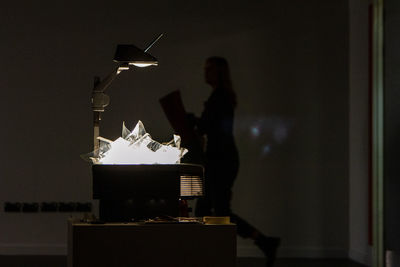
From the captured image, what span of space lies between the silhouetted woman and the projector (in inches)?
120

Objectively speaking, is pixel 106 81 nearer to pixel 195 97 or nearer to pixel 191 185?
pixel 191 185

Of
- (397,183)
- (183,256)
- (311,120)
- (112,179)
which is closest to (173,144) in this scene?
(112,179)

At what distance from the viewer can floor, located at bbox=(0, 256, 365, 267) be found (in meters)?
4.68

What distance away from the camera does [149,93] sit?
5.34 m

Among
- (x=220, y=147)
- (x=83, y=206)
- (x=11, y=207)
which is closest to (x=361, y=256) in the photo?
(x=220, y=147)

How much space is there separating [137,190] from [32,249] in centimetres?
342

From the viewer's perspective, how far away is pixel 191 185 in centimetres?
225

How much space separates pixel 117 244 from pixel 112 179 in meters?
0.24

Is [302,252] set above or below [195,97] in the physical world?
below

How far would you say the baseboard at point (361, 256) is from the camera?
16.3 feet

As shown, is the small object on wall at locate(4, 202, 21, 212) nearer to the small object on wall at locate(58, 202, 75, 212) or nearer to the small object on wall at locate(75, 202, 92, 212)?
the small object on wall at locate(58, 202, 75, 212)

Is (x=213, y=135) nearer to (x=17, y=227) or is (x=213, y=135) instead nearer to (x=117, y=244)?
(x=17, y=227)

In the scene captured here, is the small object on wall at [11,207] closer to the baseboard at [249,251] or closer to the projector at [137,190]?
the baseboard at [249,251]

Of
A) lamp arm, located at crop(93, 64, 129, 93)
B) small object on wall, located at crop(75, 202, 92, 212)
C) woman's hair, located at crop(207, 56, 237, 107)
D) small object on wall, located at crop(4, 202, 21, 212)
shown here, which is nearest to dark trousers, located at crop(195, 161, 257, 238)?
woman's hair, located at crop(207, 56, 237, 107)
